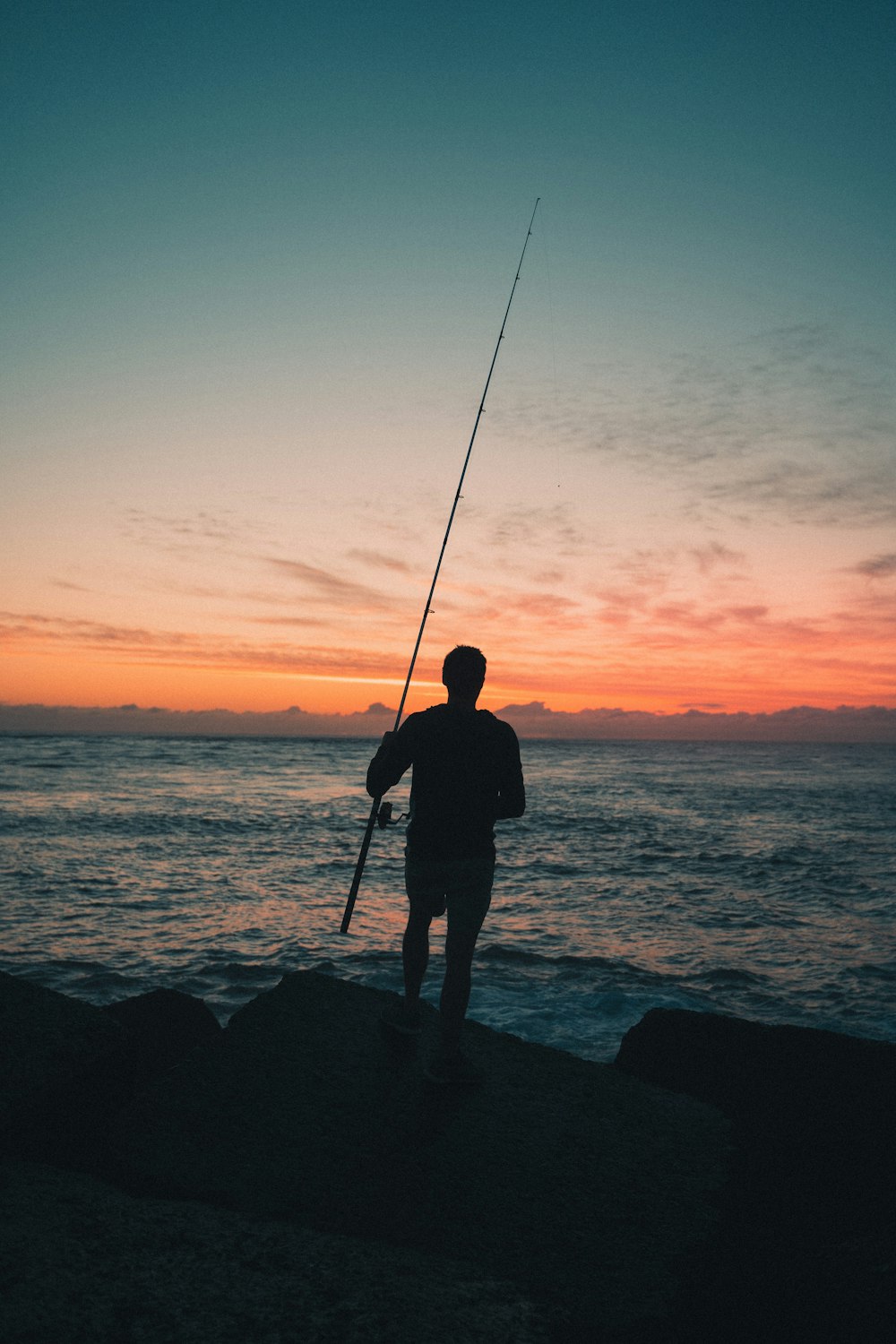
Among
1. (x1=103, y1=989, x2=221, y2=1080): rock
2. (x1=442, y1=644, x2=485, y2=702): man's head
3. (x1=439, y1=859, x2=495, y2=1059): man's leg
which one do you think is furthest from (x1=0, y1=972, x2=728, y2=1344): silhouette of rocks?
(x1=442, y1=644, x2=485, y2=702): man's head

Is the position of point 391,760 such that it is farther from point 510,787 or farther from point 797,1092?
point 797,1092

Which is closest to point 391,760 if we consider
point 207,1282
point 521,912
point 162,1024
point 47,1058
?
point 47,1058

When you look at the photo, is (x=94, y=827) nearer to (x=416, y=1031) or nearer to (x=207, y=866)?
(x=207, y=866)

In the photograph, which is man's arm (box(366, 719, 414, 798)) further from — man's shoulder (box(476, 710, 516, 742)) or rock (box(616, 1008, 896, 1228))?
rock (box(616, 1008, 896, 1228))

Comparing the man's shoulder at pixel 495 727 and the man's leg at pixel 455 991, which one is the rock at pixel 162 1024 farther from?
the man's shoulder at pixel 495 727

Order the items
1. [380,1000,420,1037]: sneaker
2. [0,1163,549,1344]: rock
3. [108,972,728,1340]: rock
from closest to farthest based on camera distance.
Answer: [0,1163,549,1344]: rock → [108,972,728,1340]: rock → [380,1000,420,1037]: sneaker

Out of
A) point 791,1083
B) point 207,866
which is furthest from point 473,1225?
point 207,866

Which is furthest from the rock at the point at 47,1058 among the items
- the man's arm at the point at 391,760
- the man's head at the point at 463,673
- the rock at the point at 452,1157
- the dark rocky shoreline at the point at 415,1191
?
the man's head at the point at 463,673

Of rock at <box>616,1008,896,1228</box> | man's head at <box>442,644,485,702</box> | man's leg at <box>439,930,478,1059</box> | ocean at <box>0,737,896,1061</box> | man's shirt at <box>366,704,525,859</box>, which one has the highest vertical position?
man's head at <box>442,644,485,702</box>

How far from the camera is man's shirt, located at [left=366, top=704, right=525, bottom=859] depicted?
3.67 m

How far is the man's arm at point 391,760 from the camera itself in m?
3.74

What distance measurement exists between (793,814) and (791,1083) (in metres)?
20.6

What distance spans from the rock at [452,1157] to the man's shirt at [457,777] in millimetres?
1114

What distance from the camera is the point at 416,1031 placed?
13.4ft
